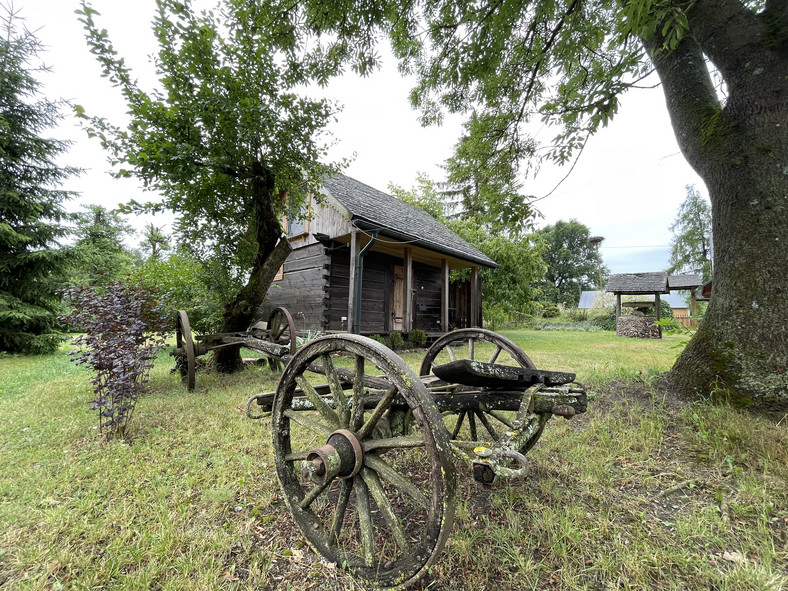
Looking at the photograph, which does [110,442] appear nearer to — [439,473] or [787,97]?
[439,473]

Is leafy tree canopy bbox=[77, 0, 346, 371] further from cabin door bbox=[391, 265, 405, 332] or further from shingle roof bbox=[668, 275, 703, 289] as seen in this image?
shingle roof bbox=[668, 275, 703, 289]

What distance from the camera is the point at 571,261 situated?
1673 inches

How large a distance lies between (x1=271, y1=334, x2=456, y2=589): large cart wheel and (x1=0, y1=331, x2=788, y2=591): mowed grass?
20cm

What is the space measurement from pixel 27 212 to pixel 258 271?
A: 7.76 m

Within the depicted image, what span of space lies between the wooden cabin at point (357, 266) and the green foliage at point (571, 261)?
3545 centimetres

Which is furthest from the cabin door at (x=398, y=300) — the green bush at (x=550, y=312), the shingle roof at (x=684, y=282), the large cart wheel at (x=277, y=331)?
the green bush at (x=550, y=312)

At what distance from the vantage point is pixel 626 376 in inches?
145

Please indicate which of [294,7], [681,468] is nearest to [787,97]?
[681,468]

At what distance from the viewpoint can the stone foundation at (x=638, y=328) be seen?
13.8m

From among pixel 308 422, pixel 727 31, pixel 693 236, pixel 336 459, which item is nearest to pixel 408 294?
pixel 727 31

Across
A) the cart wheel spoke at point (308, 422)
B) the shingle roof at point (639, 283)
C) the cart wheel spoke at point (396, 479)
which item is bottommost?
the cart wheel spoke at point (396, 479)

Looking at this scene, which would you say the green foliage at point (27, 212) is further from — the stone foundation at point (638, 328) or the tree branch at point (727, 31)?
the stone foundation at point (638, 328)

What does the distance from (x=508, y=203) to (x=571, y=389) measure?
2.50 m

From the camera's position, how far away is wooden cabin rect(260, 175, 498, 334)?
7.92 metres
